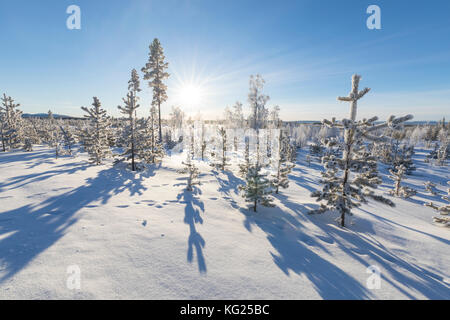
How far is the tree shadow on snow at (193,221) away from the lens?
14.8ft

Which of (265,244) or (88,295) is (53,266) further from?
(265,244)

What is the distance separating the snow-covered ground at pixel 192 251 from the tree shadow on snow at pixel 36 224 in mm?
26

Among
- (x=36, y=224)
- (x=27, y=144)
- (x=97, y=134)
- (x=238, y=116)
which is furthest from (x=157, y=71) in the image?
(x=238, y=116)

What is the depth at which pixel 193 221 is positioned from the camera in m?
6.98

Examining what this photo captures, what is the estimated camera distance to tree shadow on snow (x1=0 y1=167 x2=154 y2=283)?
12.6 feet

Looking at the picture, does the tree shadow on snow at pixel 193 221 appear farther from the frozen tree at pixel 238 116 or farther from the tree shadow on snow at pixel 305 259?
the frozen tree at pixel 238 116

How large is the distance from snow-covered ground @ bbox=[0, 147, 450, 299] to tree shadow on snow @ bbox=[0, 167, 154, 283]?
3 cm

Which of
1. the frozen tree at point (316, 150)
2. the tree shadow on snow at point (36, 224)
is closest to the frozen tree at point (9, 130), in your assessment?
the tree shadow on snow at point (36, 224)

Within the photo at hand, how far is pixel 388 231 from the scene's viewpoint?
836 centimetres

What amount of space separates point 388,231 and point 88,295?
11.0 m

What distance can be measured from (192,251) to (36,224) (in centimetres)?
469
